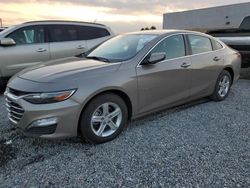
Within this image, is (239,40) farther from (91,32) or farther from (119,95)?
(119,95)

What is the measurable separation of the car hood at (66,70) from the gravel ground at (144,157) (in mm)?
919

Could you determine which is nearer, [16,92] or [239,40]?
[16,92]

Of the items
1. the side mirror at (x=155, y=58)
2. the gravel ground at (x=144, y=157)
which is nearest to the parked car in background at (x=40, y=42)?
the gravel ground at (x=144, y=157)

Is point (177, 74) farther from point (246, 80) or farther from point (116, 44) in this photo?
point (246, 80)

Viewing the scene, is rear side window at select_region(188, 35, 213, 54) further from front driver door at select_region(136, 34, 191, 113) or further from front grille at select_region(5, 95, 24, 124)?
front grille at select_region(5, 95, 24, 124)

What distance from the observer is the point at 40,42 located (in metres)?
7.10

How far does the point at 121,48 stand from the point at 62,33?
332 centimetres

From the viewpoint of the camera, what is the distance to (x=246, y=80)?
8273mm

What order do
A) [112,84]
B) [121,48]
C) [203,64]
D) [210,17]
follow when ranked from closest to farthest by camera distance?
1. [112,84]
2. [121,48]
3. [203,64]
4. [210,17]

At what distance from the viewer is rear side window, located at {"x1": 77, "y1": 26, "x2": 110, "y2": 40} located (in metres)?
7.85

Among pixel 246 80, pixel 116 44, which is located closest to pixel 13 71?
pixel 116 44

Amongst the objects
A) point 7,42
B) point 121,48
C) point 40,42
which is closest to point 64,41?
point 40,42

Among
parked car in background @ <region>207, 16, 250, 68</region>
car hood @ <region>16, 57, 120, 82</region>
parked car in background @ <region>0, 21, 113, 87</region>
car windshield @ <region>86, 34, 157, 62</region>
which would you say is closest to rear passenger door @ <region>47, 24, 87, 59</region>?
parked car in background @ <region>0, 21, 113, 87</region>

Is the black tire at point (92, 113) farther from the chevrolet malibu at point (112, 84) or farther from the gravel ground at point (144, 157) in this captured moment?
the gravel ground at point (144, 157)
